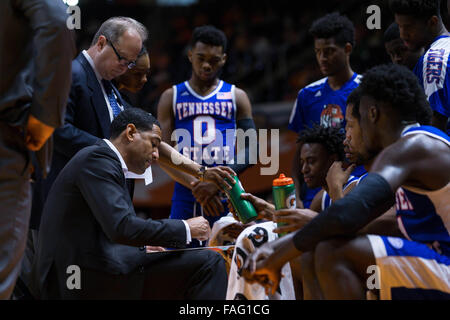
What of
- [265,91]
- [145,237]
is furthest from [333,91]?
[265,91]

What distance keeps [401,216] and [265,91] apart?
7.87m

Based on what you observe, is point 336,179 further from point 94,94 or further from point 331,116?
point 94,94

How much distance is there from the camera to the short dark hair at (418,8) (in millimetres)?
3705

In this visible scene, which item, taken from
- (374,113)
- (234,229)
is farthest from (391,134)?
(234,229)

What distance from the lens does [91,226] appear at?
2.95 metres

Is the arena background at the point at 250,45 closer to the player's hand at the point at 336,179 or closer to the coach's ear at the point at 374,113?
the player's hand at the point at 336,179

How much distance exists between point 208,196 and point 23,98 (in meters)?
2.05

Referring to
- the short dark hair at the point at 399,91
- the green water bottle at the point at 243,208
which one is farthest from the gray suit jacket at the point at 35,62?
the green water bottle at the point at 243,208

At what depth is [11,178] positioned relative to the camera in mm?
2289

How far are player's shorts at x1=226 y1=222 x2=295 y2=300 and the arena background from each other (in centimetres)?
417

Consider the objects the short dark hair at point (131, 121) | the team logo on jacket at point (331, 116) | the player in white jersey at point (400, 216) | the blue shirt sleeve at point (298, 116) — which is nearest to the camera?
the player in white jersey at point (400, 216)

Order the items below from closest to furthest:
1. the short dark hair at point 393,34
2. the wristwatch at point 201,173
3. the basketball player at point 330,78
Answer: the wristwatch at point 201,173 < the basketball player at point 330,78 < the short dark hair at point 393,34

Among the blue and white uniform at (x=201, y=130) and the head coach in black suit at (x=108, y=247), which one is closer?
the head coach in black suit at (x=108, y=247)

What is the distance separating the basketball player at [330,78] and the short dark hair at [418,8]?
895mm
